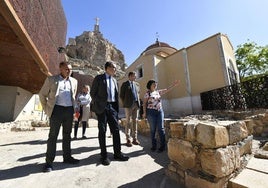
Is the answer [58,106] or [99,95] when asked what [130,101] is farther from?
[58,106]

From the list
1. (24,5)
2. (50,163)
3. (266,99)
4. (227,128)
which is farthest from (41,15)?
(266,99)

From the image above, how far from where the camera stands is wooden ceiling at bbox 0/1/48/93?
2870 mm

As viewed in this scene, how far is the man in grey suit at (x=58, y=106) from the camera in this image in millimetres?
2293

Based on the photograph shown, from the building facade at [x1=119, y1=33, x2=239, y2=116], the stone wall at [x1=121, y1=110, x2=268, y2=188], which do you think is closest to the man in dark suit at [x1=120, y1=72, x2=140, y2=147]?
the stone wall at [x1=121, y1=110, x2=268, y2=188]

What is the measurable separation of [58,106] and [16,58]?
11.8 ft

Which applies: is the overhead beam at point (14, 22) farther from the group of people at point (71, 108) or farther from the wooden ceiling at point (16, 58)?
the group of people at point (71, 108)

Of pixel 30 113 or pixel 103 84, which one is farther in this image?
pixel 30 113

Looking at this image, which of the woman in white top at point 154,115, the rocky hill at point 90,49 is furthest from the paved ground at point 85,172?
the rocky hill at point 90,49

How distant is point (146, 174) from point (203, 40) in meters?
12.7

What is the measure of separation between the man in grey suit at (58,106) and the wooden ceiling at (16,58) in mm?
1315

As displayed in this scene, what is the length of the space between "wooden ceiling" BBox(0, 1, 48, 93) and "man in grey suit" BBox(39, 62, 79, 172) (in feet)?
4.32

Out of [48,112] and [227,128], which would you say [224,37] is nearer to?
[227,128]

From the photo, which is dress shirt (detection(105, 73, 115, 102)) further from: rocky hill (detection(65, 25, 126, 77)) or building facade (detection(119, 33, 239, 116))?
rocky hill (detection(65, 25, 126, 77))

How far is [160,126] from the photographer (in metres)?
3.28
